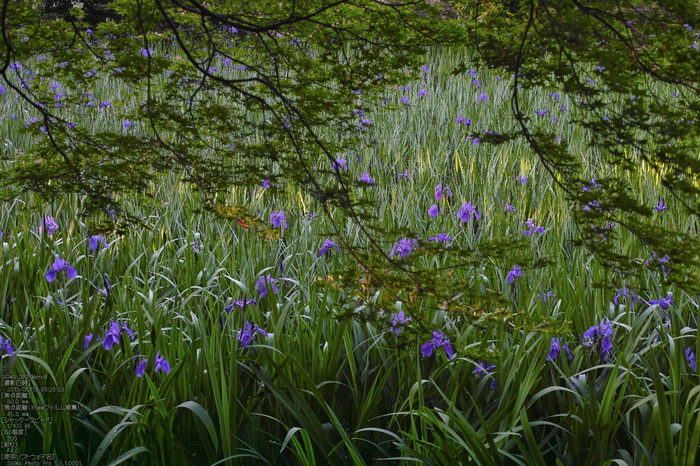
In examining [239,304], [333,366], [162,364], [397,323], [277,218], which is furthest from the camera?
[277,218]

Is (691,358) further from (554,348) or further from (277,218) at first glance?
(277,218)

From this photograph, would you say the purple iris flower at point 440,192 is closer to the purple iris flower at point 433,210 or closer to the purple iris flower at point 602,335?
the purple iris flower at point 433,210

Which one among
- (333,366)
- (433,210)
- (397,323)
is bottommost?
Result: (333,366)

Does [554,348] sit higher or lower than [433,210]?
lower

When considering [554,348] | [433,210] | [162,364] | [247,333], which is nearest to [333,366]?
[247,333]

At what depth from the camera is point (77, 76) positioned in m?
1.61

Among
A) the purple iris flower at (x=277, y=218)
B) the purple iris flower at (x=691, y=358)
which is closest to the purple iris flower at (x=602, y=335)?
the purple iris flower at (x=691, y=358)

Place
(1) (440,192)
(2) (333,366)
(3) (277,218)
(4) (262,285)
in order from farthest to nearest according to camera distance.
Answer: (1) (440,192), (3) (277,218), (4) (262,285), (2) (333,366)

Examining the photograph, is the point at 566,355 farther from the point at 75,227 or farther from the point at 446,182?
the point at 75,227

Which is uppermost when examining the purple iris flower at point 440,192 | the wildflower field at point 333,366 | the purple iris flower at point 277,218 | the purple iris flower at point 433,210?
the purple iris flower at point 440,192

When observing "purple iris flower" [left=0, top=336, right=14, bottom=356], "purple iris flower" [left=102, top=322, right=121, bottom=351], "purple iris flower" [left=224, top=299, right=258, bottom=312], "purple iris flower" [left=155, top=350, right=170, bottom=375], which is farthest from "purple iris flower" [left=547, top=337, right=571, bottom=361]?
"purple iris flower" [left=0, top=336, right=14, bottom=356]

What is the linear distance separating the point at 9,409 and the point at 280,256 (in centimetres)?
139

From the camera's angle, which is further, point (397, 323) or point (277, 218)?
point (277, 218)

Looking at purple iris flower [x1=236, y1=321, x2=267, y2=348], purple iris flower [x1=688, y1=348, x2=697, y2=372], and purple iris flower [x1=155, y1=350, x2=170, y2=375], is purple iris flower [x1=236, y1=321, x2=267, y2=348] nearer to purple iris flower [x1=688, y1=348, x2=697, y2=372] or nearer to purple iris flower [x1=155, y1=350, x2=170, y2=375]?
purple iris flower [x1=155, y1=350, x2=170, y2=375]
